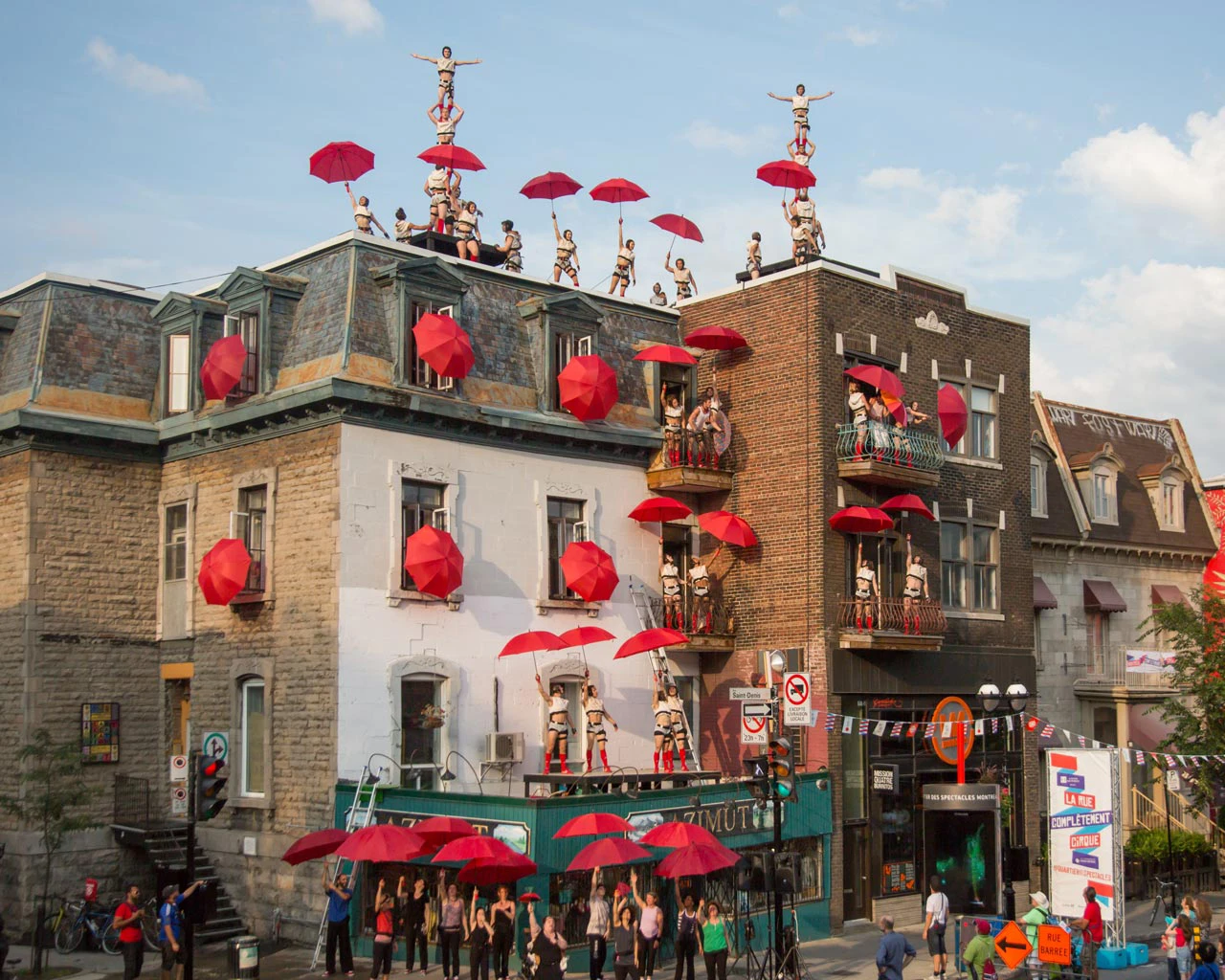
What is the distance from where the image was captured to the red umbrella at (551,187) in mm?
32438

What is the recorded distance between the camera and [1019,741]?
3192cm

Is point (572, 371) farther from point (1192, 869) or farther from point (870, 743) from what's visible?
point (1192, 869)

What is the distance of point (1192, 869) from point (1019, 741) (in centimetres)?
850

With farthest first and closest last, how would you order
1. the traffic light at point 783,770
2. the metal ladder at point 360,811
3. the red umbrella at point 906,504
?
the red umbrella at point 906,504, the metal ladder at point 360,811, the traffic light at point 783,770

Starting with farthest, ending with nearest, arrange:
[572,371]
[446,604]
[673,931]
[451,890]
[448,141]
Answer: [448,141] → [572,371] → [446,604] → [673,931] → [451,890]

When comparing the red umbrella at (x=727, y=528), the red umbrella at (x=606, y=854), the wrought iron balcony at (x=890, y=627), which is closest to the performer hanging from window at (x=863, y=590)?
the wrought iron balcony at (x=890, y=627)

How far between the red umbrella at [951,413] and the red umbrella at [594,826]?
12869 mm

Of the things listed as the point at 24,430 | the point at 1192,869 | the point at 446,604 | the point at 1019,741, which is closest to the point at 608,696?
the point at 446,604

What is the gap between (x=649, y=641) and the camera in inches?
1040

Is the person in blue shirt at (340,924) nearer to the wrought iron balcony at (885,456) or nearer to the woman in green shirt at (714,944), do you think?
the woman in green shirt at (714,944)

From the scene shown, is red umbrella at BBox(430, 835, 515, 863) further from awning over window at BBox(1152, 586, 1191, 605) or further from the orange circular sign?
awning over window at BBox(1152, 586, 1191, 605)

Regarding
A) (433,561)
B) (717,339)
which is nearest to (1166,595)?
(717,339)

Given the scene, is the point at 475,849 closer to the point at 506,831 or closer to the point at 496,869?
the point at 496,869

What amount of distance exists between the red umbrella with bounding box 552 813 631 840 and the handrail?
33.3ft
